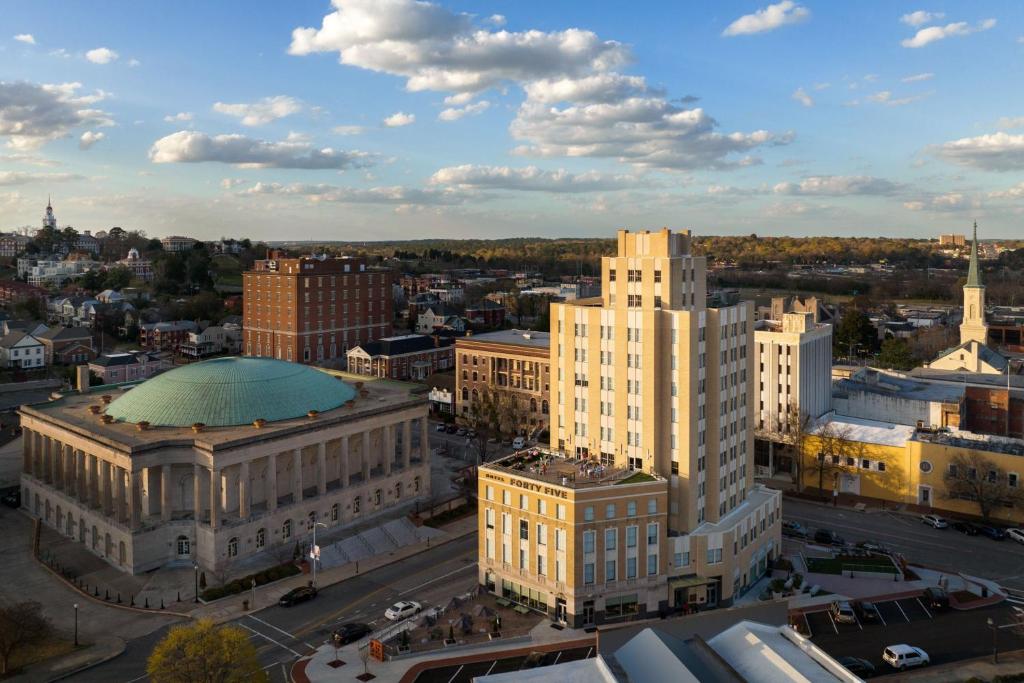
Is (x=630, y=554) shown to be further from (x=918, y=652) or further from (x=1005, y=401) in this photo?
(x=1005, y=401)

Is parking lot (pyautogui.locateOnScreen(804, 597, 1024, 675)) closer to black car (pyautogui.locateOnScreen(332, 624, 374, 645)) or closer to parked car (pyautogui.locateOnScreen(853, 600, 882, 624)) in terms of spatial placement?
parked car (pyautogui.locateOnScreen(853, 600, 882, 624))


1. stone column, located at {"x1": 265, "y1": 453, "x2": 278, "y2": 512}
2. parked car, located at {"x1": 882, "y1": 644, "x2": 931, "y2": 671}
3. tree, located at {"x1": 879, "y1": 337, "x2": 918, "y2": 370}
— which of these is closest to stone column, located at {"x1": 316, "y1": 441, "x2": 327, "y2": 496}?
stone column, located at {"x1": 265, "y1": 453, "x2": 278, "y2": 512}

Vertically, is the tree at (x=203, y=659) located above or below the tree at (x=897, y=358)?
below

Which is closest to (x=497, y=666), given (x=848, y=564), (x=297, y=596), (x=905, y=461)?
(x=297, y=596)

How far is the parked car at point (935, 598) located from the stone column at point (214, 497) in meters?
54.3

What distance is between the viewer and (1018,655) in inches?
1970

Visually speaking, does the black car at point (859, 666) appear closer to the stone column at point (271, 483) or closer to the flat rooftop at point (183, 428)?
the stone column at point (271, 483)

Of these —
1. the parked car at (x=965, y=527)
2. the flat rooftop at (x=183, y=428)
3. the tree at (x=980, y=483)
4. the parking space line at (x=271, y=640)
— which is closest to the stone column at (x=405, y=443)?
the flat rooftop at (x=183, y=428)

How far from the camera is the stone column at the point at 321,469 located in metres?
72.2

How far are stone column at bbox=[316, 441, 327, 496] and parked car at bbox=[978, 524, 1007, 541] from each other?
194ft

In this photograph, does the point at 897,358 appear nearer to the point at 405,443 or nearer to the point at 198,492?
the point at 405,443

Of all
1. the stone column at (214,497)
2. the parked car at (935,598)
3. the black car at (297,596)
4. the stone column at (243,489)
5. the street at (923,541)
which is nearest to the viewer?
the parked car at (935,598)

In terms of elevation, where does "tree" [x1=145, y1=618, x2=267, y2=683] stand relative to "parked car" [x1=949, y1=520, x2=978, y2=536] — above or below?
above

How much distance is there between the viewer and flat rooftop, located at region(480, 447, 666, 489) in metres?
56.6
